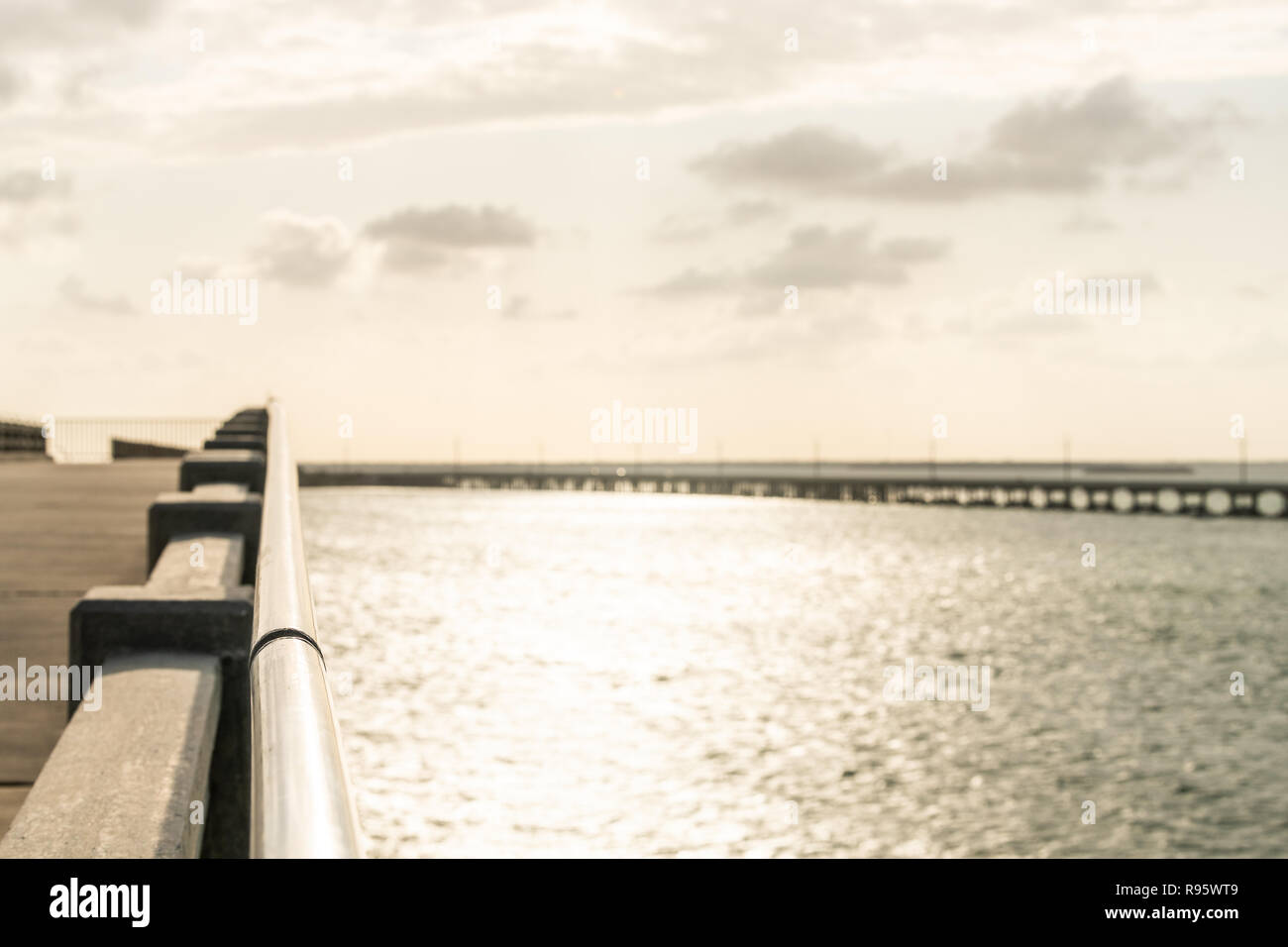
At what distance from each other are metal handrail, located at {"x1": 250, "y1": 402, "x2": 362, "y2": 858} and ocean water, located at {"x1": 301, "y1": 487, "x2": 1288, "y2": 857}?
852 inches

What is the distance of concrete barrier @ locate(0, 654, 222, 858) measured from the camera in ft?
9.71

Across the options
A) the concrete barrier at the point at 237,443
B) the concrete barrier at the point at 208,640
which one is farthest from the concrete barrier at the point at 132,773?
the concrete barrier at the point at 237,443

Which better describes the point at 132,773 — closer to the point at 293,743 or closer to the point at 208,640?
the point at 208,640

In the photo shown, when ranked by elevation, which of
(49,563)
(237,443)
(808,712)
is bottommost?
(808,712)

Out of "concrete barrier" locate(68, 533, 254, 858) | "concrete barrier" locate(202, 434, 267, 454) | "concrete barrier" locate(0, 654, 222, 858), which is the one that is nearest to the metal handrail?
"concrete barrier" locate(0, 654, 222, 858)

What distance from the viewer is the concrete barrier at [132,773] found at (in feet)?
9.71

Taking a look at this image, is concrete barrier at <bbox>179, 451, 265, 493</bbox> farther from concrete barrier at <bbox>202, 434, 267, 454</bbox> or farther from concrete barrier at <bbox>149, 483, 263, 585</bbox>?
concrete barrier at <bbox>149, 483, 263, 585</bbox>

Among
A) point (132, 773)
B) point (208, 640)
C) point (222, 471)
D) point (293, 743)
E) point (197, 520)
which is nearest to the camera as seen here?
point (293, 743)

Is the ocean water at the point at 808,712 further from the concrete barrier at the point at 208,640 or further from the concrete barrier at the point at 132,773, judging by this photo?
the concrete barrier at the point at 132,773

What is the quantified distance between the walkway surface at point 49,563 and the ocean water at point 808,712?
11181 millimetres

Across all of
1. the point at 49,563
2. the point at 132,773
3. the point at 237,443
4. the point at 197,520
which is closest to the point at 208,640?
the point at 132,773

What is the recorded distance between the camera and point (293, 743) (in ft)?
5.55

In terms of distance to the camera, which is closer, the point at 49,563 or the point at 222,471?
the point at 49,563

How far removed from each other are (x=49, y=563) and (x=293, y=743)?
754 centimetres
